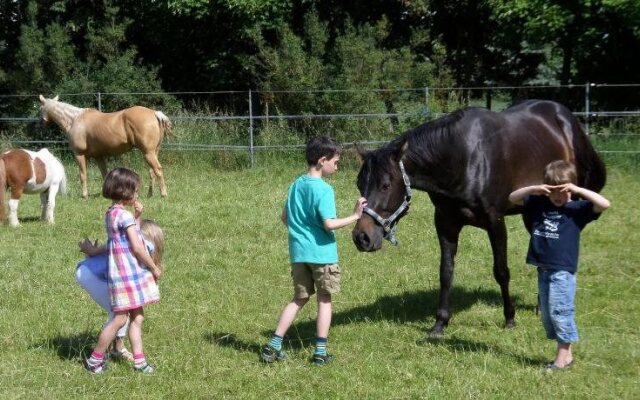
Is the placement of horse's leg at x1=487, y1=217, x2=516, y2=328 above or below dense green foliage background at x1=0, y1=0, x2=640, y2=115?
below

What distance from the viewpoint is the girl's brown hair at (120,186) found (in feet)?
15.5

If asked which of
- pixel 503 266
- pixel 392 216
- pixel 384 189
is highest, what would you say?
pixel 384 189

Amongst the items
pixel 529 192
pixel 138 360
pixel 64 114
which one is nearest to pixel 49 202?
pixel 64 114

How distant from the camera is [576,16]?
17219mm

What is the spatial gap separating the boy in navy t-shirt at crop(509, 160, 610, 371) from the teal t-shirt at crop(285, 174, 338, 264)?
1.24 m

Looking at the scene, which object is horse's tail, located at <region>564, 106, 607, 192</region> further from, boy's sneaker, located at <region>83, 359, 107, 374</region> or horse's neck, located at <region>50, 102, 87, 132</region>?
horse's neck, located at <region>50, 102, 87, 132</region>

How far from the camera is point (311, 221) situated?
4.89 metres

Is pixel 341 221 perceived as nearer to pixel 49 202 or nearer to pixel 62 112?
pixel 49 202

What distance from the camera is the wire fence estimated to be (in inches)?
614

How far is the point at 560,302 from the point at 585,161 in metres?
2.36

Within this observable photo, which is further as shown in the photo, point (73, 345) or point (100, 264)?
point (73, 345)

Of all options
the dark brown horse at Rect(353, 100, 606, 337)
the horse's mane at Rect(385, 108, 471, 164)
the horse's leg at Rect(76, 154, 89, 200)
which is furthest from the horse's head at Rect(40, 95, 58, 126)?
the horse's mane at Rect(385, 108, 471, 164)

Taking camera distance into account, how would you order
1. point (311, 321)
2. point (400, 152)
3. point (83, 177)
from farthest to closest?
point (83, 177)
point (311, 321)
point (400, 152)

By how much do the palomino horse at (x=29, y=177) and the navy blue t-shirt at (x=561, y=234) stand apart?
749 cm
